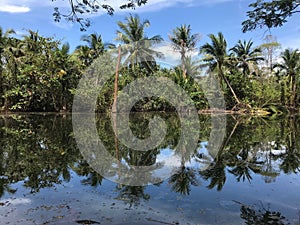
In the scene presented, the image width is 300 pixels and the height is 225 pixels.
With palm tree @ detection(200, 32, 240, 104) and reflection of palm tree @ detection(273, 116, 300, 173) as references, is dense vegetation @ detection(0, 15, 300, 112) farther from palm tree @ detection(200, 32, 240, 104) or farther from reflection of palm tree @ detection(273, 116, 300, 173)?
reflection of palm tree @ detection(273, 116, 300, 173)

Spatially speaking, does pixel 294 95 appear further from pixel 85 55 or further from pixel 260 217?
pixel 260 217

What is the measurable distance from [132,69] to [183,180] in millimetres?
22445

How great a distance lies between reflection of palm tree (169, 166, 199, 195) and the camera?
406cm

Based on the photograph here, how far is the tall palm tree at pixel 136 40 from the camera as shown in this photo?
2622 centimetres

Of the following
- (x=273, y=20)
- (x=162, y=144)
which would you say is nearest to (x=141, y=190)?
(x=273, y=20)

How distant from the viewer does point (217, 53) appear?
24766 millimetres

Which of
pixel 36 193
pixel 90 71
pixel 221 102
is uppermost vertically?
pixel 90 71

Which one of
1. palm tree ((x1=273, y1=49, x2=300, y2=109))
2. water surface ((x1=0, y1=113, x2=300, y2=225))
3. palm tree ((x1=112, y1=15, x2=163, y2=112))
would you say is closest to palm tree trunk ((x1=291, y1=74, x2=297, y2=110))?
palm tree ((x1=273, y1=49, x2=300, y2=109))

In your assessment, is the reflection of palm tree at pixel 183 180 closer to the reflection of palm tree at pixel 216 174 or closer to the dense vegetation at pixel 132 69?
the reflection of palm tree at pixel 216 174

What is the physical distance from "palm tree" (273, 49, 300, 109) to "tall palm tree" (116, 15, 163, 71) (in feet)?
47.8

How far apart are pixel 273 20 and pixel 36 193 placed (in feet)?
13.6

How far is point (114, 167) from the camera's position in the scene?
5.38 metres

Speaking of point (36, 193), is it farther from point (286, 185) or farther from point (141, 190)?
point (286, 185)

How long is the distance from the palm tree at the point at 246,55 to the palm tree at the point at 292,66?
6.36 metres
